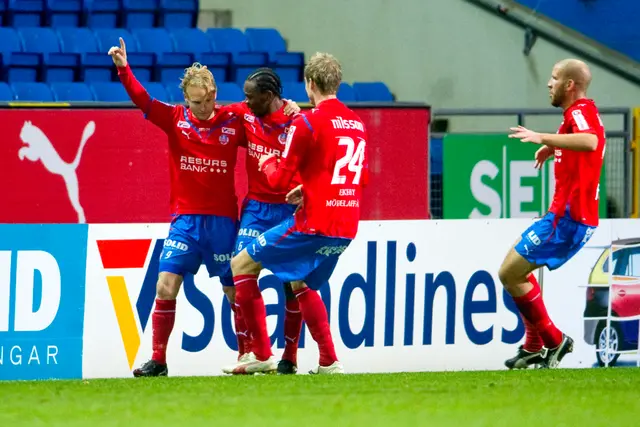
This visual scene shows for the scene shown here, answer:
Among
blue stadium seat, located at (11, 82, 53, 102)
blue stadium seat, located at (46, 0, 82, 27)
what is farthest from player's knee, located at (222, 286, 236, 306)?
blue stadium seat, located at (46, 0, 82, 27)

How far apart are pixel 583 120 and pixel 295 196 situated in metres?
1.86

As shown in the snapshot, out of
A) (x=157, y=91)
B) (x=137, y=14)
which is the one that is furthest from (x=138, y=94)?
(x=137, y=14)

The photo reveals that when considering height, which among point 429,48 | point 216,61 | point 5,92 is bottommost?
point 5,92

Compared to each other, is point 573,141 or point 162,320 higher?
point 573,141

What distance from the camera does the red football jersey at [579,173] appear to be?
8.10 meters

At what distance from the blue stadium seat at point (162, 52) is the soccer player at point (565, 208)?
6518 mm

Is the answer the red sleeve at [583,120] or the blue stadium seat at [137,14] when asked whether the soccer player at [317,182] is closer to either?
the red sleeve at [583,120]

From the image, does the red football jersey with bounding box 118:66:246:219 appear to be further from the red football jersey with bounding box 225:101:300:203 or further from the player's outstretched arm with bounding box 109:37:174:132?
the red football jersey with bounding box 225:101:300:203

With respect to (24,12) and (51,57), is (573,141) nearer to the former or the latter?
(51,57)

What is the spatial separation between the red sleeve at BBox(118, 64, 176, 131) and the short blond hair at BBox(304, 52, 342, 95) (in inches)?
40.6

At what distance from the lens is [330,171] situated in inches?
298

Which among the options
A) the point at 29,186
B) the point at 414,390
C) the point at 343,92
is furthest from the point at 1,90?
the point at 414,390

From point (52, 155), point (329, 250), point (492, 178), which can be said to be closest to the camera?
point (329, 250)

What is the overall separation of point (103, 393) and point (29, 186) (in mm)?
3904
